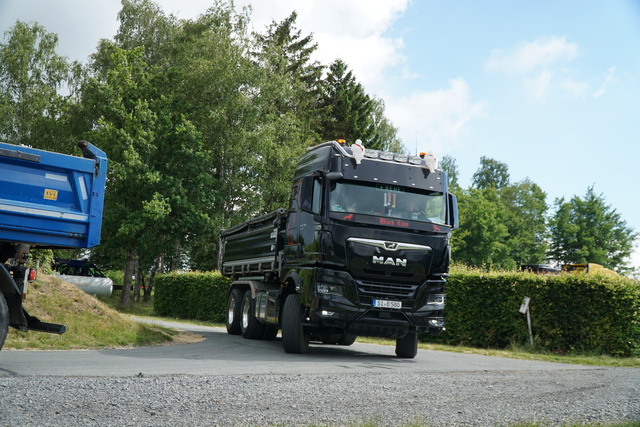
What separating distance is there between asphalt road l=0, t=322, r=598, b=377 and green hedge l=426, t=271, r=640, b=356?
15.4 feet

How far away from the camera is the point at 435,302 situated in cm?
1205

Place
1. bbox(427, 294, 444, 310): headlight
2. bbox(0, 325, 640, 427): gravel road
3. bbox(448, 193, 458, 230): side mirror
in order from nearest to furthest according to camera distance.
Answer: bbox(0, 325, 640, 427): gravel road, bbox(427, 294, 444, 310): headlight, bbox(448, 193, 458, 230): side mirror

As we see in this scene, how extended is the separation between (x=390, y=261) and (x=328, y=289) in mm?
1219

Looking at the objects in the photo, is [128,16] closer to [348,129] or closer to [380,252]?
[348,129]

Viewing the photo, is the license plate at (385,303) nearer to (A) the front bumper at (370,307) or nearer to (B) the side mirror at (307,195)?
(A) the front bumper at (370,307)

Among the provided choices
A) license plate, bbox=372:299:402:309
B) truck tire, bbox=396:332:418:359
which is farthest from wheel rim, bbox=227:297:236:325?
license plate, bbox=372:299:402:309

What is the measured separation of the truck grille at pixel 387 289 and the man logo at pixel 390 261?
15.5 inches

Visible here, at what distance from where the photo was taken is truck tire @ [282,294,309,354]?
A: 40.0 feet

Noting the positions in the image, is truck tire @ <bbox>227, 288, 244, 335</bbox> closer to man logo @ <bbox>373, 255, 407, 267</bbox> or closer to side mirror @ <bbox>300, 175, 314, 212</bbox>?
side mirror @ <bbox>300, 175, 314, 212</bbox>

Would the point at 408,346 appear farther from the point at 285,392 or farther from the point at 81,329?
the point at 81,329

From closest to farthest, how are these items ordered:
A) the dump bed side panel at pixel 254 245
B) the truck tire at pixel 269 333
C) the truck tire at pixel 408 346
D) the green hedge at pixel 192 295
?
1. the truck tire at pixel 408 346
2. the dump bed side panel at pixel 254 245
3. the truck tire at pixel 269 333
4. the green hedge at pixel 192 295

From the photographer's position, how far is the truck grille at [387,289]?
11.6 m

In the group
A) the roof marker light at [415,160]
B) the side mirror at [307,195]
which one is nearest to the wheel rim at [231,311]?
the side mirror at [307,195]

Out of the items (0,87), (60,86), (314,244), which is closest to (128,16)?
(60,86)
